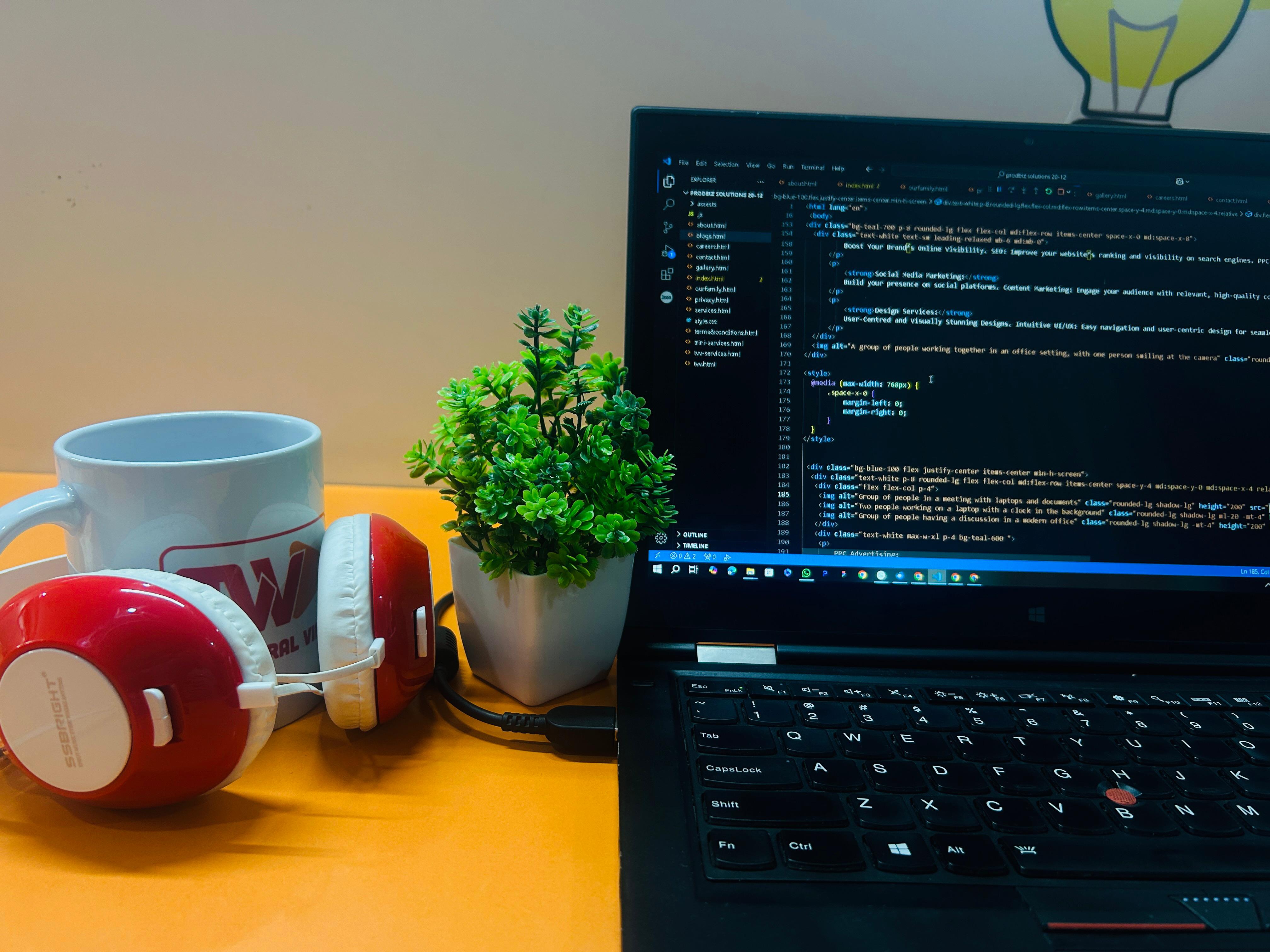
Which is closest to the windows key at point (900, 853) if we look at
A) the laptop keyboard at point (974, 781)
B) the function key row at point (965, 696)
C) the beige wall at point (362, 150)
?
the laptop keyboard at point (974, 781)

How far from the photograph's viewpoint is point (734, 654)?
477 millimetres

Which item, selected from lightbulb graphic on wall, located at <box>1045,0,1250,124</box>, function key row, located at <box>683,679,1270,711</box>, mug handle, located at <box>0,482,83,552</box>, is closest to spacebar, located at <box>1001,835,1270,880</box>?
function key row, located at <box>683,679,1270,711</box>

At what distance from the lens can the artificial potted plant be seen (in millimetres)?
414

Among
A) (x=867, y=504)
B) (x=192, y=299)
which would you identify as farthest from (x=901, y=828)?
(x=192, y=299)

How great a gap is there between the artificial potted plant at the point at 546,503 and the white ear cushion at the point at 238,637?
12 cm

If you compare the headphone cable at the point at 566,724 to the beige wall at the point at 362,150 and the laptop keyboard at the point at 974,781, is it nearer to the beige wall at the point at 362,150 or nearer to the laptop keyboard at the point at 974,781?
→ the laptop keyboard at the point at 974,781

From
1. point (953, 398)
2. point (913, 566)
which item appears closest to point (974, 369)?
point (953, 398)

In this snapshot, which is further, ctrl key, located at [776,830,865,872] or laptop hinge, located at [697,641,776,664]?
laptop hinge, located at [697,641,776,664]

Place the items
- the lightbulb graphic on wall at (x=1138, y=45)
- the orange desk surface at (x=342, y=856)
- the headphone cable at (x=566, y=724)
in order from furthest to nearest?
the lightbulb graphic on wall at (x=1138, y=45)
the headphone cable at (x=566, y=724)
the orange desk surface at (x=342, y=856)

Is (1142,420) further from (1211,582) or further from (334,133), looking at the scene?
(334,133)

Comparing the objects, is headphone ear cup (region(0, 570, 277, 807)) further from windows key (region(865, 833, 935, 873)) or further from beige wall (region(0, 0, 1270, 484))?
beige wall (region(0, 0, 1270, 484))

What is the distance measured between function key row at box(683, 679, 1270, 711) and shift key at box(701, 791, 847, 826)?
83 mm

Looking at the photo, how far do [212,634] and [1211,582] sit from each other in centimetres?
60

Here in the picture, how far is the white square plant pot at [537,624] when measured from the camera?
43 cm
